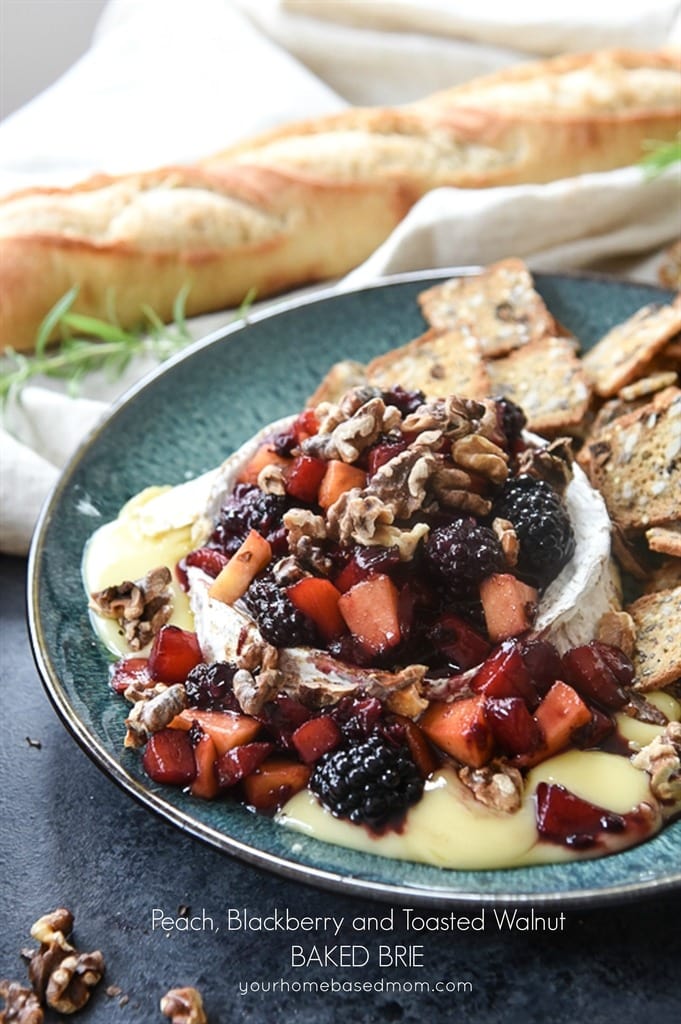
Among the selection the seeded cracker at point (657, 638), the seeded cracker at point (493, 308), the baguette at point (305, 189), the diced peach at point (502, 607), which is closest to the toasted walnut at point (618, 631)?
the seeded cracker at point (657, 638)

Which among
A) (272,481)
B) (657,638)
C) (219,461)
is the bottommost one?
(219,461)

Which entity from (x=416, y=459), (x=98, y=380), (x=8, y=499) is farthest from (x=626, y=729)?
(x=98, y=380)

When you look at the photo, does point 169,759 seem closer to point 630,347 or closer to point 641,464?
point 641,464

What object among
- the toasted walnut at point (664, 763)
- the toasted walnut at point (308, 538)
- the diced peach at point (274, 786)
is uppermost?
the toasted walnut at point (308, 538)

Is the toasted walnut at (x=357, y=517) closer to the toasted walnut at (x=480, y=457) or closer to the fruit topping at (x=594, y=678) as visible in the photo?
the toasted walnut at (x=480, y=457)

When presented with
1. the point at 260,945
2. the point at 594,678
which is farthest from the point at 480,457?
the point at 260,945

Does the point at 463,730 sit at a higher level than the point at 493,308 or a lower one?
lower

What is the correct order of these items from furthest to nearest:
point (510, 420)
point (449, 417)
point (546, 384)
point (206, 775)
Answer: point (546, 384), point (510, 420), point (449, 417), point (206, 775)
